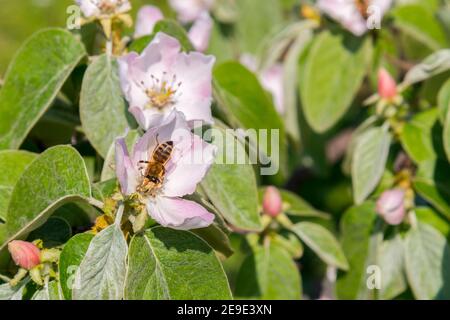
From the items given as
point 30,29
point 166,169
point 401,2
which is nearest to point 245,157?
point 166,169

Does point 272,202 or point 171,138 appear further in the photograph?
point 272,202

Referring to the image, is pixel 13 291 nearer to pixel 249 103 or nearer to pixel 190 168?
pixel 190 168

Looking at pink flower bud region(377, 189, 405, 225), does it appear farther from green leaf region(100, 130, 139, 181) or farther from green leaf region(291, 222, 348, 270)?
green leaf region(100, 130, 139, 181)

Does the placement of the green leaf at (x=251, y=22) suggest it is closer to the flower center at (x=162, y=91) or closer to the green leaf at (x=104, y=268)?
the flower center at (x=162, y=91)

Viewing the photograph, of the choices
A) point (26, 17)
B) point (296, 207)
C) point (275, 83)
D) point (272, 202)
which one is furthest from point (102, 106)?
point (26, 17)

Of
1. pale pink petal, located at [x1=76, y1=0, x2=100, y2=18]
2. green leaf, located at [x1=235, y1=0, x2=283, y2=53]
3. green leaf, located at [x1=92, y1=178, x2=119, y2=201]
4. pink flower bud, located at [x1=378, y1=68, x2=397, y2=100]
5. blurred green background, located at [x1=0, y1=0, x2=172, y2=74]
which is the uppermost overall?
blurred green background, located at [x1=0, y1=0, x2=172, y2=74]

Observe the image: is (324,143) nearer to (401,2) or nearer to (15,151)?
(401,2)

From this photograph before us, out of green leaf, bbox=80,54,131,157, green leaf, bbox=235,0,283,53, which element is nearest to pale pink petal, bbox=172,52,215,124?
green leaf, bbox=80,54,131,157

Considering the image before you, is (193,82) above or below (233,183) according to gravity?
above
